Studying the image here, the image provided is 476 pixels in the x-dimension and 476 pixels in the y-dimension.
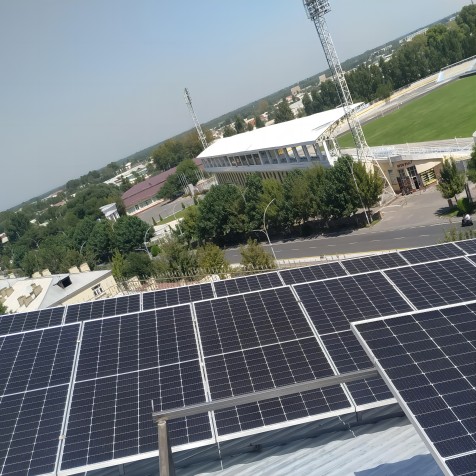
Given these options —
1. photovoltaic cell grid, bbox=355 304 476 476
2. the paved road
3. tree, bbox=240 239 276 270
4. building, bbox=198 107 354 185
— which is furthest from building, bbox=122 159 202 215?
photovoltaic cell grid, bbox=355 304 476 476

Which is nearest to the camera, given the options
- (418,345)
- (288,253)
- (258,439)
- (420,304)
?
(418,345)

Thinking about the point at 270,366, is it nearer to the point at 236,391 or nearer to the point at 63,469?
the point at 236,391

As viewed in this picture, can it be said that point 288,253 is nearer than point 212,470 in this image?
No

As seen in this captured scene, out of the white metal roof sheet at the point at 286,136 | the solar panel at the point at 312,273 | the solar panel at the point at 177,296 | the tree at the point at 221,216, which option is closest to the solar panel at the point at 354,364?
the solar panel at the point at 312,273

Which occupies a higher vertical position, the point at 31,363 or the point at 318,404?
the point at 31,363

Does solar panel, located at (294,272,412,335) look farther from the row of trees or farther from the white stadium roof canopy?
the white stadium roof canopy

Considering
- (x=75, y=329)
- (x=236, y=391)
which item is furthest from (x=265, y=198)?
(x=236, y=391)

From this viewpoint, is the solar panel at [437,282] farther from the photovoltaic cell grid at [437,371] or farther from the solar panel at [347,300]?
the photovoltaic cell grid at [437,371]

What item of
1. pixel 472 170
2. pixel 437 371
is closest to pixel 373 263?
pixel 437 371
